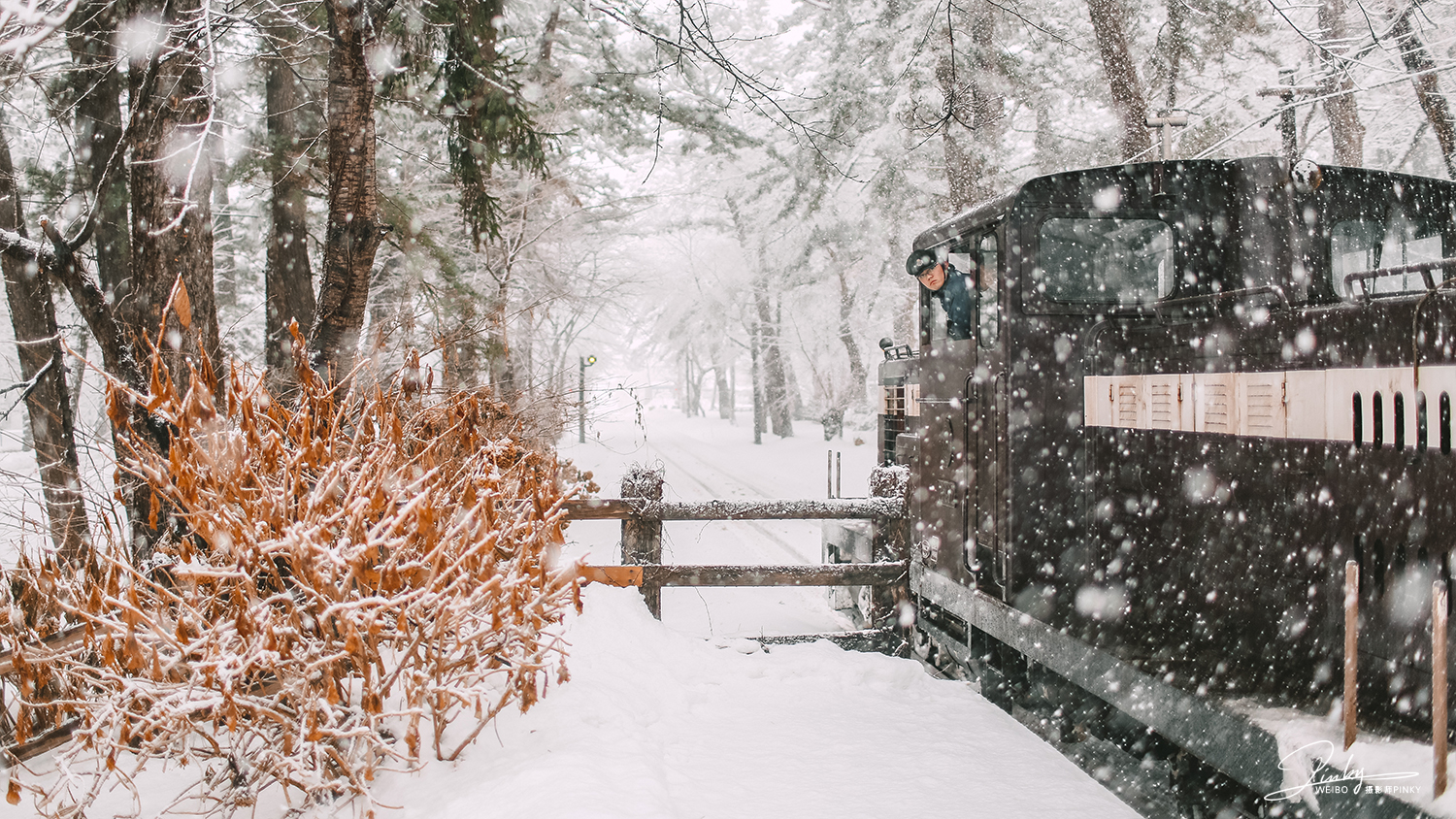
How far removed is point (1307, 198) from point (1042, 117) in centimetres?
1209

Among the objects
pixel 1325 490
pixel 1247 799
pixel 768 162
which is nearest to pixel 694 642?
pixel 1247 799

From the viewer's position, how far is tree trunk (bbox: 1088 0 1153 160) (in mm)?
11047

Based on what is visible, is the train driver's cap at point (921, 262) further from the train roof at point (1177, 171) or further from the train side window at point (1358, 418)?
the train side window at point (1358, 418)

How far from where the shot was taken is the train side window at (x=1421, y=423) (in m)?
2.55

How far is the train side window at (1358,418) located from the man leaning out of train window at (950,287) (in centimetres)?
225

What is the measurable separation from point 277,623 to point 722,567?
325 cm

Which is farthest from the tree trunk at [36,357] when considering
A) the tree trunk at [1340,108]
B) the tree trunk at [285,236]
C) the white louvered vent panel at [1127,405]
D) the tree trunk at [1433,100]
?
the tree trunk at [1340,108]

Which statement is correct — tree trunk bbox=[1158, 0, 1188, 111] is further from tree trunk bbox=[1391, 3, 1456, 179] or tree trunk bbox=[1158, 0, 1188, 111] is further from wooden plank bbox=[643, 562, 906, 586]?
wooden plank bbox=[643, 562, 906, 586]

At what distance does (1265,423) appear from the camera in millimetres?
3236

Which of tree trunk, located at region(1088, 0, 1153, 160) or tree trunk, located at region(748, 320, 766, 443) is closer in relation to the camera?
tree trunk, located at region(1088, 0, 1153, 160)

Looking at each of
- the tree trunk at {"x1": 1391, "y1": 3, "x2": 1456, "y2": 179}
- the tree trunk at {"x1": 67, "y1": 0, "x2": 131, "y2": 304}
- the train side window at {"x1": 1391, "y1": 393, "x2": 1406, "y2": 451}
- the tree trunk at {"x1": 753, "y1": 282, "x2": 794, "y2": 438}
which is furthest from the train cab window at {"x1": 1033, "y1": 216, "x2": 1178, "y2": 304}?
the tree trunk at {"x1": 753, "y1": 282, "x2": 794, "y2": 438}

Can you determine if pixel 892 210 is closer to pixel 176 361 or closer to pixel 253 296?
pixel 176 361

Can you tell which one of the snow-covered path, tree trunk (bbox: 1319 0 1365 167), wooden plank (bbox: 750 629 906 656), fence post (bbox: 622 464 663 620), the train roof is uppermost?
tree trunk (bbox: 1319 0 1365 167)

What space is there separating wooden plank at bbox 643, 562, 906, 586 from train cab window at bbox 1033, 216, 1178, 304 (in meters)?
2.39
